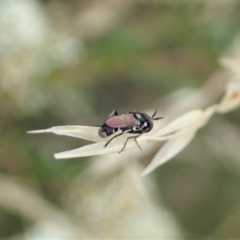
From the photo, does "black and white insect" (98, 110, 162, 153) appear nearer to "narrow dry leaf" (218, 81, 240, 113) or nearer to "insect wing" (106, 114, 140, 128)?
"insect wing" (106, 114, 140, 128)

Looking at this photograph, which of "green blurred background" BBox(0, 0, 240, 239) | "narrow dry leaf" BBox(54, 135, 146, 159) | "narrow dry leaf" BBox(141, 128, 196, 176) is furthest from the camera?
"green blurred background" BBox(0, 0, 240, 239)

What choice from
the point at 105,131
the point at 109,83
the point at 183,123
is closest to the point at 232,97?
the point at 183,123

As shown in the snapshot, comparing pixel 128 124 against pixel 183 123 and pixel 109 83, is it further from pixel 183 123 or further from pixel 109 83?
pixel 109 83

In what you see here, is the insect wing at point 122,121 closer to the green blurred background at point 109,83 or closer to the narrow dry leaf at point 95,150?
the narrow dry leaf at point 95,150

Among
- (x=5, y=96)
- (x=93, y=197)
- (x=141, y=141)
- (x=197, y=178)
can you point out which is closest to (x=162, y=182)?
(x=197, y=178)

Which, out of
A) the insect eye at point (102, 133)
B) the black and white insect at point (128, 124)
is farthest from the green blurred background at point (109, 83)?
the insect eye at point (102, 133)

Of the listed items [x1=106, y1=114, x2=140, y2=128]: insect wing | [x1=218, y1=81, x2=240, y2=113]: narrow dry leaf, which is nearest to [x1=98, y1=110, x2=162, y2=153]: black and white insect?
[x1=106, y1=114, x2=140, y2=128]: insect wing

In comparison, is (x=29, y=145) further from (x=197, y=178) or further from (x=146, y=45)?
(x=197, y=178)
